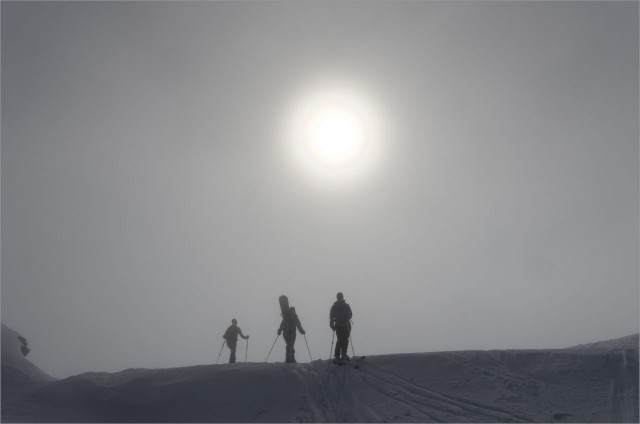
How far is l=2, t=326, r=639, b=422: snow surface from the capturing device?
1258 cm

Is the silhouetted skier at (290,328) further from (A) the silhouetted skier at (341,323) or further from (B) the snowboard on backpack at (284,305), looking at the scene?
(A) the silhouetted skier at (341,323)

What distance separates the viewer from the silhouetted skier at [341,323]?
54.5ft

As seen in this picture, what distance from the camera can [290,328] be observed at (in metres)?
18.4

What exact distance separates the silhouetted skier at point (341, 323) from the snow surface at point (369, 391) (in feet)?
2.91

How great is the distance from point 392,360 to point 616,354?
715 centimetres

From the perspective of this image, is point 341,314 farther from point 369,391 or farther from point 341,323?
point 369,391

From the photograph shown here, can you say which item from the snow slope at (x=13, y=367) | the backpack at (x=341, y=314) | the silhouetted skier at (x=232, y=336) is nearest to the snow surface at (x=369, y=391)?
the snow slope at (x=13, y=367)

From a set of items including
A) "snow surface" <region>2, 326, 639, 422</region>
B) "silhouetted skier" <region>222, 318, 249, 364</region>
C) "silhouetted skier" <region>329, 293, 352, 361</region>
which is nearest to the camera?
"snow surface" <region>2, 326, 639, 422</region>

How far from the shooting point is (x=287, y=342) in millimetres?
18234

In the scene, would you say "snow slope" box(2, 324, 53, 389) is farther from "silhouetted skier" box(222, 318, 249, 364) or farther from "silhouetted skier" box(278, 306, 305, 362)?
"silhouetted skier" box(278, 306, 305, 362)

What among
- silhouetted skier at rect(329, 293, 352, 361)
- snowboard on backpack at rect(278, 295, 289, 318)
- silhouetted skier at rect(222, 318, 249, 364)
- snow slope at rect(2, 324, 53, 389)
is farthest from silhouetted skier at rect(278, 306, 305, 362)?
snow slope at rect(2, 324, 53, 389)

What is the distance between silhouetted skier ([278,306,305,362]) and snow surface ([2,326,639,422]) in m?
2.05

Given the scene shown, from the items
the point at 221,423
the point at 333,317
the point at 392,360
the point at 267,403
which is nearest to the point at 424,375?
the point at 392,360

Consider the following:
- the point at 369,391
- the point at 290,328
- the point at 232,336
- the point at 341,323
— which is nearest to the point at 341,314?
the point at 341,323
